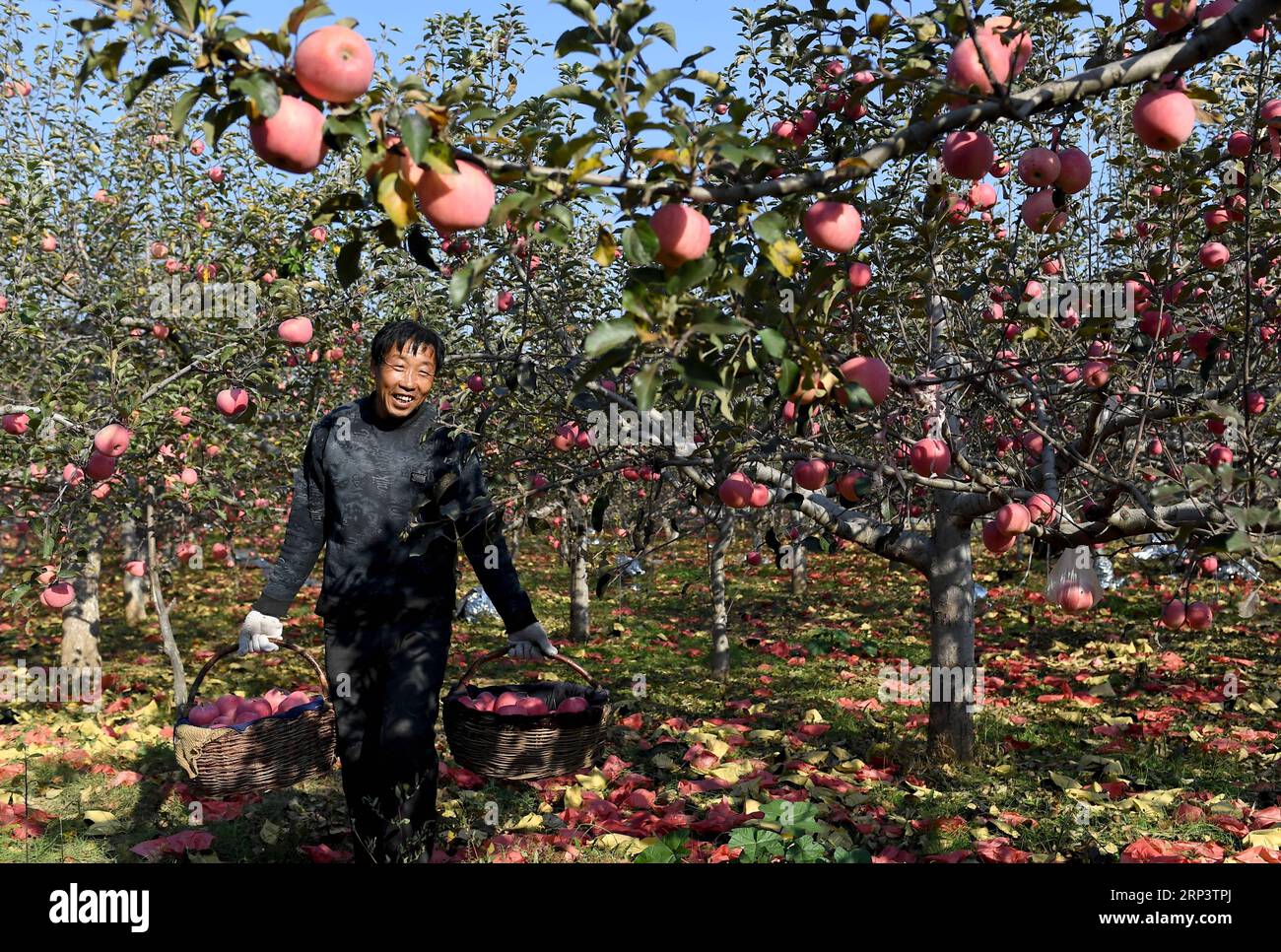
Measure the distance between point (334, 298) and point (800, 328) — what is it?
451cm

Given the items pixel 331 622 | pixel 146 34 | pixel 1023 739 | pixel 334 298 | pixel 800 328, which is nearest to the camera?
pixel 146 34

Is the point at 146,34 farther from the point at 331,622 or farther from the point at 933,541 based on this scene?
the point at 933,541

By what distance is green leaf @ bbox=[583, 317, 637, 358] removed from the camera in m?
1.42

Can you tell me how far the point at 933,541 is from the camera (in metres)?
5.02

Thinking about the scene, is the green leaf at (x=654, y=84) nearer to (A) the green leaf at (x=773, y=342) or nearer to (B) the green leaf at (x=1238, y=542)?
(A) the green leaf at (x=773, y=342)

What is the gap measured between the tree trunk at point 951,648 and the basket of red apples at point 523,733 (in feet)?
6.64

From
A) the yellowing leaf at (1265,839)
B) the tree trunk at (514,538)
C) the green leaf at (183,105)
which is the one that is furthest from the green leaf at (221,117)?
the yellowing leaf at (1265,839)

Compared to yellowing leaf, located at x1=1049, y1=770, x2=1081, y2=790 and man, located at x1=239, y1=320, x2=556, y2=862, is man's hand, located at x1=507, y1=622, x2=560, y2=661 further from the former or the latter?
yellowing leaf, located at x1=1049, y1=770, x2=1081, y2=790

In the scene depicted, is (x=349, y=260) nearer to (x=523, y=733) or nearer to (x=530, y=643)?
(x=530, y=643)

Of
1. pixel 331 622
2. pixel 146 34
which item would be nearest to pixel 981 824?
pixel 331 622

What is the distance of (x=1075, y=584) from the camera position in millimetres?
3865

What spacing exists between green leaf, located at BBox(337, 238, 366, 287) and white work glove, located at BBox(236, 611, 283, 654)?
6.75 feet

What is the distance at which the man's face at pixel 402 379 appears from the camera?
3275 mm

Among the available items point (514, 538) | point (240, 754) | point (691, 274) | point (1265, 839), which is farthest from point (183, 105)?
point (514, 538)
